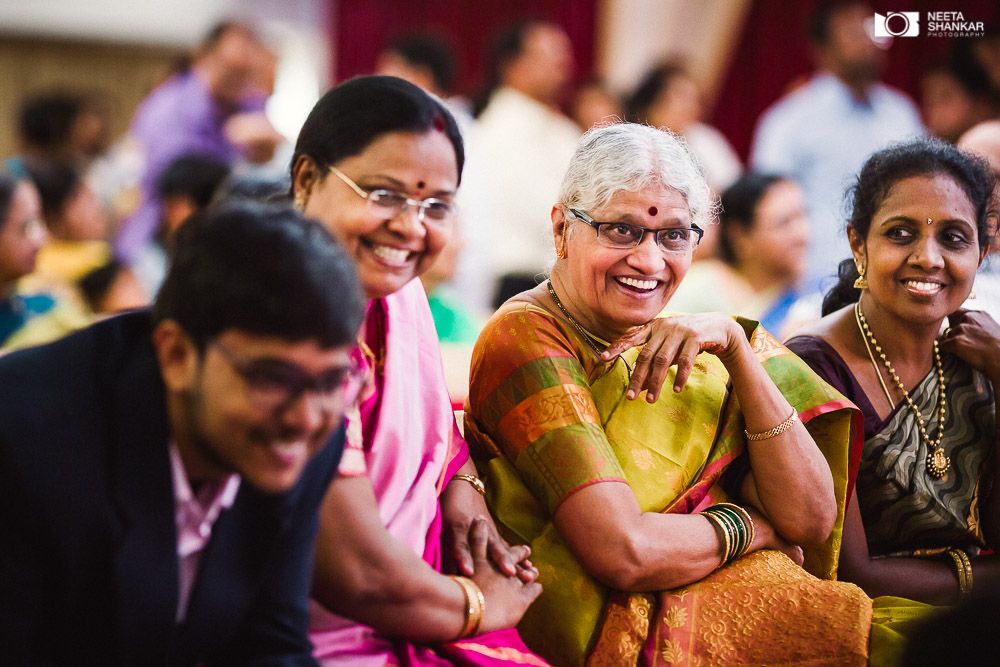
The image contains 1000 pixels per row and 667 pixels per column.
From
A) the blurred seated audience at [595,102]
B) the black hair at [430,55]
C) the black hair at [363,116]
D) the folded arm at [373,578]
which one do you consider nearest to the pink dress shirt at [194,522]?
the folded arm at [373,578]

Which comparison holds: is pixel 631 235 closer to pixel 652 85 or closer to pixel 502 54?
pixel 502 54

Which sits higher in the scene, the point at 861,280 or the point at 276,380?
the point at 861,280

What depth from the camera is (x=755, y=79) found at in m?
8.77

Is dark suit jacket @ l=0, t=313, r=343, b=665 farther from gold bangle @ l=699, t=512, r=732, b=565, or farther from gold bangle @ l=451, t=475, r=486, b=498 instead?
gold bangle @ l=699, t=512, r=732, b=565

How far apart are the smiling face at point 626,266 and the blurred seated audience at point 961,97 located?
3.95 m

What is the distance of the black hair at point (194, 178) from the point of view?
14.8ft

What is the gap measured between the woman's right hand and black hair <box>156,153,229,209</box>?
9.83 ft

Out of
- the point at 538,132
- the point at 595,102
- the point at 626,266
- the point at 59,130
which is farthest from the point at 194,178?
the point at 595,102

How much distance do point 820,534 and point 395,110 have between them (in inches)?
47.0

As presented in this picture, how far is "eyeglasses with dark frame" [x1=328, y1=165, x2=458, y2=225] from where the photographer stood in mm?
1718

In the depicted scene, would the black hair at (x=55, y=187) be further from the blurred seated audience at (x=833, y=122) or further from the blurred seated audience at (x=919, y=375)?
the blurred seated audience at (x=919, y=375)

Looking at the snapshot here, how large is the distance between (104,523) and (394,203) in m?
0.72

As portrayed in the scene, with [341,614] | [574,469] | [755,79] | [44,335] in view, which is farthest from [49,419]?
[755,79]

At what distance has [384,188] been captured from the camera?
1.72 m
